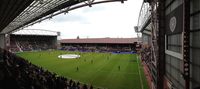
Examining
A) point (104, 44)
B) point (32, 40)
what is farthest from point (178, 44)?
point (32, 40)

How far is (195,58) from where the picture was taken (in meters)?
12.6

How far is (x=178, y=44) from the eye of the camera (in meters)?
16.8

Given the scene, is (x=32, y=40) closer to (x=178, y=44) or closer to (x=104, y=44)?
(x=104, y=44)

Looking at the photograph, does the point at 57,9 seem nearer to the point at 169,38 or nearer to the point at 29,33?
the point at 169,38

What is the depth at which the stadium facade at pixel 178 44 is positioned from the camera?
12648mm

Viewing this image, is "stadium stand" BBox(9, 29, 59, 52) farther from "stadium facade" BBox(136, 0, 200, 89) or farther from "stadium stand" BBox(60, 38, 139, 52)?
"stadium facade" BBox(136, 0, 200, 89)

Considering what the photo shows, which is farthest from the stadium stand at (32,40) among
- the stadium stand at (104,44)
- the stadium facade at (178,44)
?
the stadium facade at (178,44)

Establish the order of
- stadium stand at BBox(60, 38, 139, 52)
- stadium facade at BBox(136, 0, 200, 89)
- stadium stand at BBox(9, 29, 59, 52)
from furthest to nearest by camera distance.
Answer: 1. stadium stand at BBox(9, 29, 59, 52)
2. stadium stand at BBox(60, 38, 139, 52)
3. stadium facade at BBox(136, 0, 200, 89)

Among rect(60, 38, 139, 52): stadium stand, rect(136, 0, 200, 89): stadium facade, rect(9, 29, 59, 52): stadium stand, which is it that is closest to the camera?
rect(136, 0, 200, 89): stadium facade

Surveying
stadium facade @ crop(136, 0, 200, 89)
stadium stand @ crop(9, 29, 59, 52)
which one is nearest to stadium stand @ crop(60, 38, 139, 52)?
stadium stand @ crop(9, 29, 59, 52)

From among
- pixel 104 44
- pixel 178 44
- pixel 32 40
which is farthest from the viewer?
pixel 32 40

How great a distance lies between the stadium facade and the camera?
41.5ft

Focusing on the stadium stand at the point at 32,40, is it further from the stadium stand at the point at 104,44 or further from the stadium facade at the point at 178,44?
the stadium facade at the point at 178,44

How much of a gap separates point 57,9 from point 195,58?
1748cm
